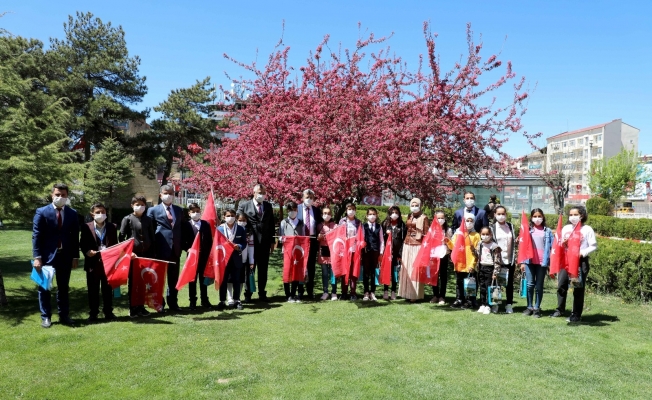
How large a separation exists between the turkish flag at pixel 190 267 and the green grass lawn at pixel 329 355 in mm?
540

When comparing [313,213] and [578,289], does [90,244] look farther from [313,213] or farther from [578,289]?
[578,289]

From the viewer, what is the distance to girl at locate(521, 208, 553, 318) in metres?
7.41

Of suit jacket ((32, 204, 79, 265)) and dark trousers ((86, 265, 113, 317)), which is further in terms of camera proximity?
dark trousers ((86, 265, 113, 317))

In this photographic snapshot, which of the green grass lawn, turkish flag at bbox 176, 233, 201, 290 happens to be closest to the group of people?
turkish flag at bbox 176, 233, 201, 290

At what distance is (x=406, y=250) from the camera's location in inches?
332

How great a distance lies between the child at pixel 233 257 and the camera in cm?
789

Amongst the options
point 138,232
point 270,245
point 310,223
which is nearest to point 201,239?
point 138,232

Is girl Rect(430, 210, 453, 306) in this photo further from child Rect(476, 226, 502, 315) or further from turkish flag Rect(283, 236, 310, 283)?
turkish flag Rect(283, 236, 310, 283)

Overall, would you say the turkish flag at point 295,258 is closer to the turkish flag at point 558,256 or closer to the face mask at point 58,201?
the face mask at point 58,201

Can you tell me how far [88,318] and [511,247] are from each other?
6658 mm

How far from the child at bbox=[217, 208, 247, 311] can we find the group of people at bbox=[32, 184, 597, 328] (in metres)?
0.02

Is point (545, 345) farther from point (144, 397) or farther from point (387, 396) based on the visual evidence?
point (144, 397)

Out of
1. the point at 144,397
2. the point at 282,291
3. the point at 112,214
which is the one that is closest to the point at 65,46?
the point at 112,214

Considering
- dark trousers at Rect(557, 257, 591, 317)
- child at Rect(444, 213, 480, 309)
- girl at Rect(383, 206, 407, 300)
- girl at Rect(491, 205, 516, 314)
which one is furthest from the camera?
girl at Rect(383, 206, 407, 300)
